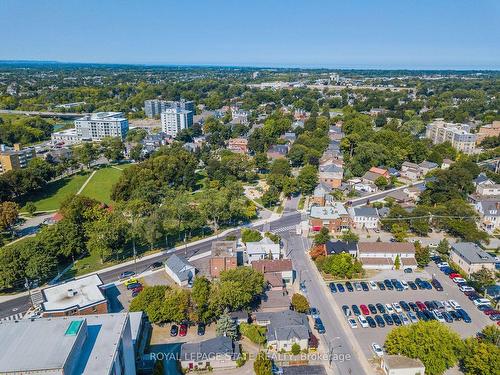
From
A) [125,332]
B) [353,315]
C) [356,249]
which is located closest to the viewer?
[125,332]

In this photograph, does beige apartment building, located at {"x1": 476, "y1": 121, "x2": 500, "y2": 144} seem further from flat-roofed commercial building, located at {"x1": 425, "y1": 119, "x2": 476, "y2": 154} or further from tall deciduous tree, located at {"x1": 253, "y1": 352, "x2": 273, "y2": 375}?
tall deciduous tree, located at {"x1": 253, "y1": 352, "x2": 273, "y2": 375}

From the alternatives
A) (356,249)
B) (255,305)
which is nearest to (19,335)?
(255,305)

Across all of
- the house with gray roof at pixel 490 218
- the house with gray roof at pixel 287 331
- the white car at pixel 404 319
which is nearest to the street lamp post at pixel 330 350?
the house with gray roof at pixel 287 331

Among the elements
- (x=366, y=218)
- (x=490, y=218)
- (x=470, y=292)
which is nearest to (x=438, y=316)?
(x=470, y=292)

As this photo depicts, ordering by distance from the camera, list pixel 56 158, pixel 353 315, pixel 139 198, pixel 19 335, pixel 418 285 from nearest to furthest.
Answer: pixel 19 335 → pixel 353 315 → pixel 418 285 → pixel 139 198 → pixel 56 158

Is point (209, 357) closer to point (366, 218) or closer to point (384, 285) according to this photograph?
point (384, 285)

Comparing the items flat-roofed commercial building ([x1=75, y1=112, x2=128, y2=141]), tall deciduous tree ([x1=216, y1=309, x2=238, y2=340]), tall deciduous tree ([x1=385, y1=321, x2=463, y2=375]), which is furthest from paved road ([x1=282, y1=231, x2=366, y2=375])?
flat-roofed commercial building ([x1=75, y1=112, x2=128, y2=141])

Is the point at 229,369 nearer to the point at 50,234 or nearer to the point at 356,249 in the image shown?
the point at 356,249
